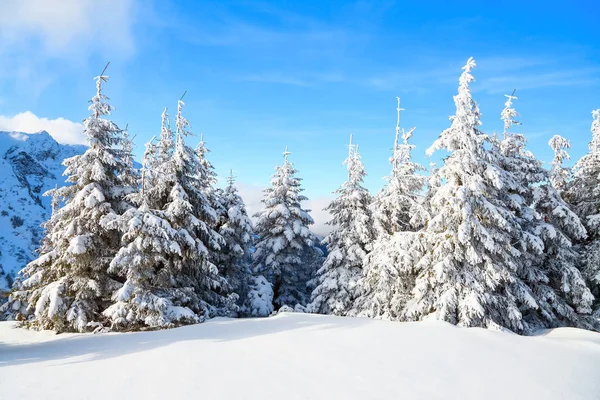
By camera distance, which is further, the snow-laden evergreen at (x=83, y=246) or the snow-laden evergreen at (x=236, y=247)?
the snow-laden evergreen at (x=236, y=247)

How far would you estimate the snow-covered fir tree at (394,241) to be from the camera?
15.9 metres

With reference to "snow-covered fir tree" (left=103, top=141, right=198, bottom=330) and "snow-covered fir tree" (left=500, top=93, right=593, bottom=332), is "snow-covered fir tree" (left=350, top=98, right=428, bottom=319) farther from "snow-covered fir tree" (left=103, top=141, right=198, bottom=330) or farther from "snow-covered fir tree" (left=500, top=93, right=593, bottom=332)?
"snow-covered fir tree" (left=103, top=141, right=198, bottom=330)

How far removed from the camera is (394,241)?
1587cm

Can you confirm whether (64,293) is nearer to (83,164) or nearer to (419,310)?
(83,164)

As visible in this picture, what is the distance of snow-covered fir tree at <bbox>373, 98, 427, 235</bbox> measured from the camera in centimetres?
1908

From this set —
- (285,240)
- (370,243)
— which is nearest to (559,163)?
(370,243)

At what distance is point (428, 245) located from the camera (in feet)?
48.4

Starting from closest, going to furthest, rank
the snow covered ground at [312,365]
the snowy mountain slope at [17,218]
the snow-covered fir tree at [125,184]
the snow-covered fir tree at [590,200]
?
the snow covered ground at [312,365]
the snow-covered fir tree at [125,184]
the snow-covered fir tree at [590,200]
the snowy mountain slope at [17,218]

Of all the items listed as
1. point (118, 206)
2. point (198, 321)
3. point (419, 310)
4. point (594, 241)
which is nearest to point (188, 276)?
point (198, 321)

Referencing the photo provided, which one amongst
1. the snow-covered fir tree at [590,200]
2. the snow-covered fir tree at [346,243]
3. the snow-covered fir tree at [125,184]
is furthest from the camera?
the snow-covered fir tree at [346,243]

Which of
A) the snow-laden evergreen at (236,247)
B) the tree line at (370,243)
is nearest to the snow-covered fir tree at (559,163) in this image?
the tree line at (370,243)

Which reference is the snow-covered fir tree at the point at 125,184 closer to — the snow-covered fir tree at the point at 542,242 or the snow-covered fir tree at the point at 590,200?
the snow-covered fir tree at the point at 542,242

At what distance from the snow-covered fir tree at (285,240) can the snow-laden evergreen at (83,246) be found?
10091mm

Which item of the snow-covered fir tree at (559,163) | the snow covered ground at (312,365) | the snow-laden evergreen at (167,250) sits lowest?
the snow covered ground at (312,365)
